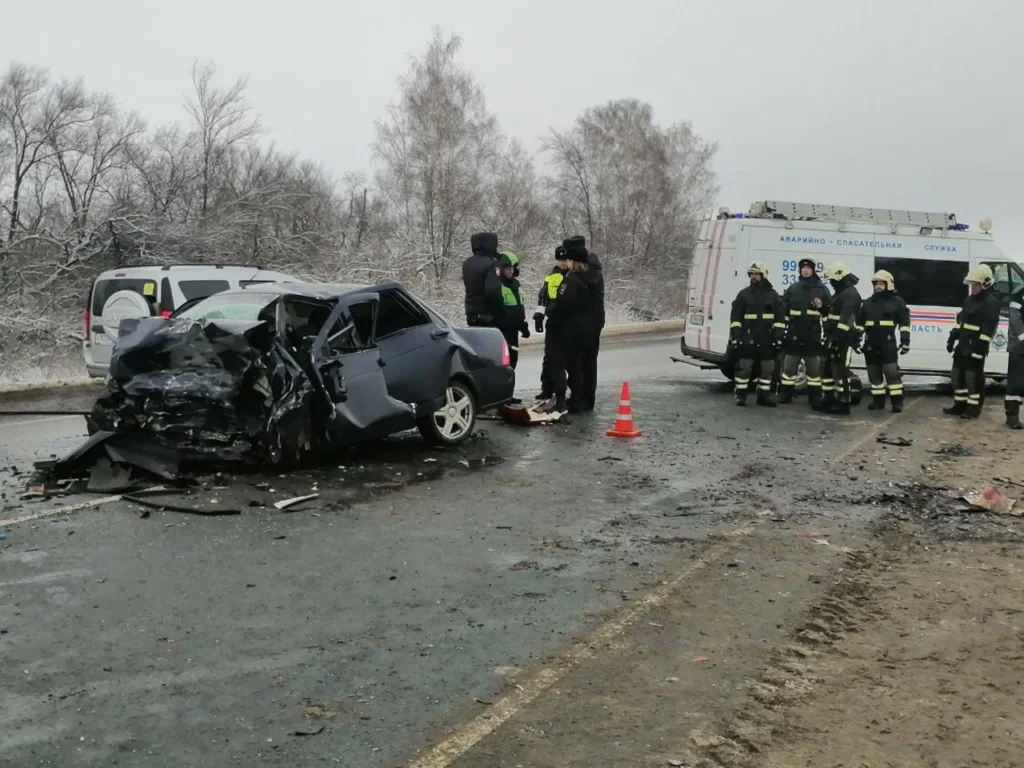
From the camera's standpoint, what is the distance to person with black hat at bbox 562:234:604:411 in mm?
12117

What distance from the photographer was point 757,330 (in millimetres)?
13344

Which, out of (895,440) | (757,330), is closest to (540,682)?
(895,440)

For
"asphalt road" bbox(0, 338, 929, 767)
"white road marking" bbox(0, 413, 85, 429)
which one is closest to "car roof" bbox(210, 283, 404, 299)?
"asphalt road" bbox(0, 338, 929, 767)

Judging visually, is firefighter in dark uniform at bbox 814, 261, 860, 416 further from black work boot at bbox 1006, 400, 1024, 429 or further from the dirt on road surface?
the dirt on road surface

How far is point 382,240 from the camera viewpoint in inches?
1471

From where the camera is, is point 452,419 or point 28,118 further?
point 28,118

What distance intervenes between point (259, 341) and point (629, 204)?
46.3 meters

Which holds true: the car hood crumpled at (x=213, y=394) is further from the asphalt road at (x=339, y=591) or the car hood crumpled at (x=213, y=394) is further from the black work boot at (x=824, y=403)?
the black work boot at (x=824, y=403)

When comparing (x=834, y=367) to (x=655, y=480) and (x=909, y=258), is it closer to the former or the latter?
(x=909, y=258)

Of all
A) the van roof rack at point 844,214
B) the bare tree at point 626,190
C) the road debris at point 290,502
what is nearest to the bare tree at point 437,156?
the bare tree at point 626,190

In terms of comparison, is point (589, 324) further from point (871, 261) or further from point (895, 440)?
point (871, 261)

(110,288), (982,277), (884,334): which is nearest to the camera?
(982,277)

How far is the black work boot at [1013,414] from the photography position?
12.1 m

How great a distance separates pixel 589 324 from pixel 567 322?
1.13 ft
